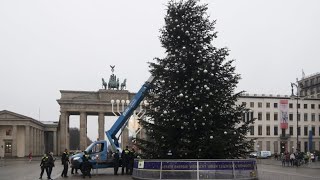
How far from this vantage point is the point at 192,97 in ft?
86.5

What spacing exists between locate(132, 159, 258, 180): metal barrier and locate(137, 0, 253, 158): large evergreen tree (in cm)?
140

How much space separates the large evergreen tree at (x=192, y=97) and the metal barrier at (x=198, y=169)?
1.40 m

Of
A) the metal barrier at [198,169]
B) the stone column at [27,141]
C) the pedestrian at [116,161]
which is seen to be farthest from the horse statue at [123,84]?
the metal barrier at [198,169]

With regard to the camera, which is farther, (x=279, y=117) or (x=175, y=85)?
(x=279, y=117)

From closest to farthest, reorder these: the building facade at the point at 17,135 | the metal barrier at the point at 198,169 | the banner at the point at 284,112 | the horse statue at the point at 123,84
→ the metal barrier at the point at 198,169
the building facade at the point at 17,135
the horse statue at the point at 123,84
the banner at the point at 284,112

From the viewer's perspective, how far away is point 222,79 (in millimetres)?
27594

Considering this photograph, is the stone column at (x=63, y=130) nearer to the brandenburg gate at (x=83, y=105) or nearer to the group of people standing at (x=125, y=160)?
the brandenburg gate at (x=83, y=105)

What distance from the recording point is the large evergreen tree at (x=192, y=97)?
2594 centimetres

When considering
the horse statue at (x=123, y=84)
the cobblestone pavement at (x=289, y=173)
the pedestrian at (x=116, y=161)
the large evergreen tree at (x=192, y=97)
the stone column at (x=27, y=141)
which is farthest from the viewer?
the horse statue at (x=123, y=84)

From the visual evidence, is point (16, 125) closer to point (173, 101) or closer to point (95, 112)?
point (95, 112)

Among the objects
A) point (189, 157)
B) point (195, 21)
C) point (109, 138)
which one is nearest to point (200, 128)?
point (189, 157)

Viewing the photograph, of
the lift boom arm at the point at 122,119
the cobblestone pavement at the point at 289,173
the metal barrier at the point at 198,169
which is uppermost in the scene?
the lift boom arm at the point at 122,119

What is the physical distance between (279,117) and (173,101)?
9342cm

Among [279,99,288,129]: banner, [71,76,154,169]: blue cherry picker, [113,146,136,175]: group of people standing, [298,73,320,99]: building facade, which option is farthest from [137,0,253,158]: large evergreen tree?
[298,73,320,99]: building facade
